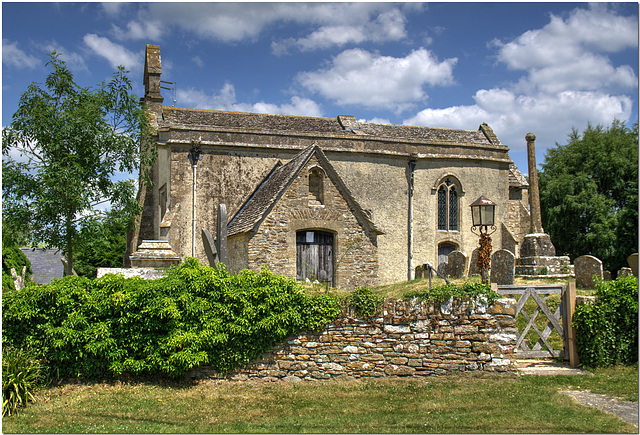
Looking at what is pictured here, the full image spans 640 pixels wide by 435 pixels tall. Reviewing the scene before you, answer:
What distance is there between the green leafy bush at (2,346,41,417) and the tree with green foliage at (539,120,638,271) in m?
32.8

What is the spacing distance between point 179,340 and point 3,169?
287 inches

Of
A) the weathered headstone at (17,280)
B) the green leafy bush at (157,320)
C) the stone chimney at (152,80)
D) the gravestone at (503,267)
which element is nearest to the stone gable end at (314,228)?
the gravestone at (503,267)

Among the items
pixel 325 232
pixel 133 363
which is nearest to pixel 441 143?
pixel 325 232

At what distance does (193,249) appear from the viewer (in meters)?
18.2

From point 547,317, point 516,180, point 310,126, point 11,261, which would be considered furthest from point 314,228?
point 11,261

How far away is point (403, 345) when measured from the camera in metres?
9.61

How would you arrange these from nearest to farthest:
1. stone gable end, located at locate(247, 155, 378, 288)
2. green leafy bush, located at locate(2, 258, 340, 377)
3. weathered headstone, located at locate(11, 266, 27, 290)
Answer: green leafy bush, located at locate(2, 258, 340, 377) < stone gable end, located at locate(247, 155, 378, 288) < weathered headstone, located at locate(11, 266, 27, 290)

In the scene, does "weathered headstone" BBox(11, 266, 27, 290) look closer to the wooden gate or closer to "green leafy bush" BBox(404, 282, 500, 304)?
"green leafy bush" BBox(404, 282, 500, 304)

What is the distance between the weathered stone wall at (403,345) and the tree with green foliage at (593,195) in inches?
1058

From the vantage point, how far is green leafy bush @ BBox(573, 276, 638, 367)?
10.0 m

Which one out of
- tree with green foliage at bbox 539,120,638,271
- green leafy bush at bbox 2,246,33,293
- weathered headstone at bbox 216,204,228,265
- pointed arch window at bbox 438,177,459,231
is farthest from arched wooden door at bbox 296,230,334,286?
tree with green foliage at bbox 539,120,638,271

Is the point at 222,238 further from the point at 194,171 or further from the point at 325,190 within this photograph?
the point at 194,171

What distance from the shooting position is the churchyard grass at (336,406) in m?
7.12

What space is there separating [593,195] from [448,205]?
1839 cm
